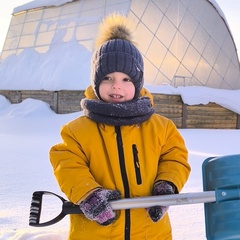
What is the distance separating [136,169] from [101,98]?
13.4 inches

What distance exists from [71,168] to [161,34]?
1097 cm

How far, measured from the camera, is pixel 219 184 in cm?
130

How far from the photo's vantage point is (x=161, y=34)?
39.0ft

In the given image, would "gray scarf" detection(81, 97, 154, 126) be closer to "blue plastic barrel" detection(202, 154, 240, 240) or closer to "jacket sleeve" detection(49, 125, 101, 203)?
"jacket sleeve" detection(49, 125, 101, 203)

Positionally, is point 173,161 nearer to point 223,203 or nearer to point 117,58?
point 223,203

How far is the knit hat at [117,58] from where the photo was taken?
154cm

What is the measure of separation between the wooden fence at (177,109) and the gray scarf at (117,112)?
9035mm

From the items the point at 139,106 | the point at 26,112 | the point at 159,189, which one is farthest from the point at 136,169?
the point at 26,112

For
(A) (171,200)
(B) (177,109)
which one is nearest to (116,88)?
(A) (171,200)

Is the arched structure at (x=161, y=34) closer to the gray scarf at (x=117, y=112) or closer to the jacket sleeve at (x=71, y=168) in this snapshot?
the gray scarf at (x=117, y=112)

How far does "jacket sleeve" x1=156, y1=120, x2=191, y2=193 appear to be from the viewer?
1417 millimetres

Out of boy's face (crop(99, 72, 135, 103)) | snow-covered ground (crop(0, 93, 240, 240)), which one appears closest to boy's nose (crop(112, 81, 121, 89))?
boy's face (crop(99, 72, 135, 103))

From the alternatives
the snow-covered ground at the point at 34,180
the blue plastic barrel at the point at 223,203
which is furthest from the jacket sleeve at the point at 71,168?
the snow-covered ground at the point at 34,180

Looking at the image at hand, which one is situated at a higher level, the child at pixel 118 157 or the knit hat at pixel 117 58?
the knit hat at pixel 117 58
